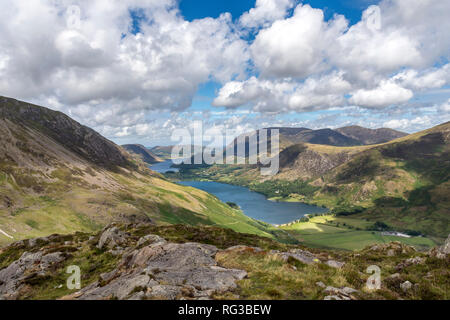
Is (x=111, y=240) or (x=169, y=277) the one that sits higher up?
(x=169, y=277)

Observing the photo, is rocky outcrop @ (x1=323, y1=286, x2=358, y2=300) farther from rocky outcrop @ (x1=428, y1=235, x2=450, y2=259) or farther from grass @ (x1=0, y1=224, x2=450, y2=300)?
rocky outcrop @ (x1=428, y1=235, x2=450, y2=259)

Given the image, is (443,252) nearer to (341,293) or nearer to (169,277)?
(341,293)

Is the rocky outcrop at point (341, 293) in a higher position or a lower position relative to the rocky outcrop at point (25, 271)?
higher

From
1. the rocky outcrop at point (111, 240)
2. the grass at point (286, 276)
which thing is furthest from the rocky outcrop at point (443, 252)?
the rocky outcrop at point (111, 240)

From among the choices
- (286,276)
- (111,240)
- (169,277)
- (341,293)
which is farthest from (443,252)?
(111,240)

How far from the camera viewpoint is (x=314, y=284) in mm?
15969

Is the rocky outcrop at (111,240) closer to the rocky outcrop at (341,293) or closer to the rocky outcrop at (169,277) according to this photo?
the rocky outcrop at (169,277)

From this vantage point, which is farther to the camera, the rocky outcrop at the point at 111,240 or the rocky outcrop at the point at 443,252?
the rocky outcrop at the point at 111,240

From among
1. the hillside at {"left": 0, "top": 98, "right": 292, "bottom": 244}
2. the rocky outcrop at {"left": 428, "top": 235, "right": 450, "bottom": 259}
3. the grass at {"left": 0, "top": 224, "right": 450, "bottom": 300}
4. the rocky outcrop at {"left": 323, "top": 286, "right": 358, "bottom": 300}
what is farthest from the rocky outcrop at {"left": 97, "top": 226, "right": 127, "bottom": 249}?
the hillside at {"left": 0, "top": 98, "right": 292, "bottom": 244}
